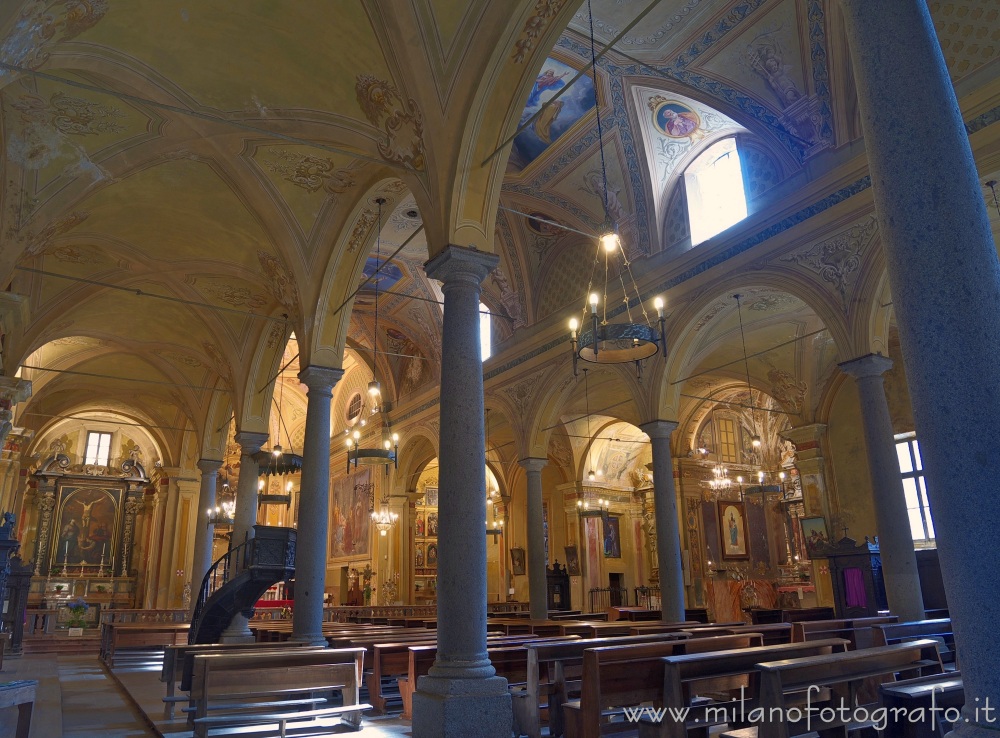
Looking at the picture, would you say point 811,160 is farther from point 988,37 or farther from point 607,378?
point 607,378

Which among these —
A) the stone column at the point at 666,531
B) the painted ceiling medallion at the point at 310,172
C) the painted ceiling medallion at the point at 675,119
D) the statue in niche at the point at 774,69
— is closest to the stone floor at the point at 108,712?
the stone column at the point at 666,531

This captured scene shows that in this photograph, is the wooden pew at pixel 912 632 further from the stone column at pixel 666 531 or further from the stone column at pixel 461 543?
the stone column at pixel 666 531

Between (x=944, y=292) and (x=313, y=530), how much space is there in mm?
8729

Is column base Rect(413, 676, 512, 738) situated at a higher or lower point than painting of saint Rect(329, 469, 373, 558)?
lower

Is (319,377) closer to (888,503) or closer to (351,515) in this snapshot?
(888,503)

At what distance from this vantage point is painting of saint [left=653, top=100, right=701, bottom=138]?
11.9 metres

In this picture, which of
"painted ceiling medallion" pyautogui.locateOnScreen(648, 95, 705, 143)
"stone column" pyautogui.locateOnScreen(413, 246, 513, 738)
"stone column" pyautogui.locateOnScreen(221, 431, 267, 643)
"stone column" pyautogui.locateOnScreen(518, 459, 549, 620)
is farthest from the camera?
"stone column" pyautogui.locateOnScreen(518, 459, 549, 620)

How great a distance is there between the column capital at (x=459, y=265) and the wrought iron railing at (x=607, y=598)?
1776 centimetres

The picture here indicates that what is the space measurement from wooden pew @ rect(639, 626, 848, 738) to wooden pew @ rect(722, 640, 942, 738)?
30 centimetres

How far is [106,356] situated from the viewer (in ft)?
65.5

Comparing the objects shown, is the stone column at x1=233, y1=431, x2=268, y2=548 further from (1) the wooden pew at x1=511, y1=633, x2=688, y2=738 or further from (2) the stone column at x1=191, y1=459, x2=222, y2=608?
(1) the wooden pew at x1=511, y1=633, x2=688, y2=738

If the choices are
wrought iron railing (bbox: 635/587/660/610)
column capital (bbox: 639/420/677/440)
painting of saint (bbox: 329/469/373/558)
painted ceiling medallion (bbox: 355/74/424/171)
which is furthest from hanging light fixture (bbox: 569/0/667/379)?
painting of saint (bbox: 329/469/373/558)

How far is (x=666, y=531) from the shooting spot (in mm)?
12844

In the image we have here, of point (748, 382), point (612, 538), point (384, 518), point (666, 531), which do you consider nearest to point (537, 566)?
point (666, 531)
